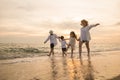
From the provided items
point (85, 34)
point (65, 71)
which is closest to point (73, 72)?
point (65, 71)

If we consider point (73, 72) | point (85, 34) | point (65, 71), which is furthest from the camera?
point (85, 34)

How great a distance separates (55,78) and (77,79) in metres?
0.84

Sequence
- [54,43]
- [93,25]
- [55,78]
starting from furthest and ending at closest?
[54,43]
[93,25]
[55,78]

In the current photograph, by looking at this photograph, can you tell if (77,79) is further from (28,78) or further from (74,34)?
(74,34)

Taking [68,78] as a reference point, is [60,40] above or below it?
above

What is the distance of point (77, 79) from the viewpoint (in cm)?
724

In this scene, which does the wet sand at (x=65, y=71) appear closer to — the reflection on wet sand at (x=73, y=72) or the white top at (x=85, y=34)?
the reflection on wet sand at (x=73, y=72)

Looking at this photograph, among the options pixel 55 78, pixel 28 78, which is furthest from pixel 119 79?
pixel 28 78

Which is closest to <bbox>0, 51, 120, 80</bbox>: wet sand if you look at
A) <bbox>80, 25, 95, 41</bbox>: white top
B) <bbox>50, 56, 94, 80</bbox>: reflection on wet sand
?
<bbox>50, 56, 94, 80</bbox>: reflection on wet sand

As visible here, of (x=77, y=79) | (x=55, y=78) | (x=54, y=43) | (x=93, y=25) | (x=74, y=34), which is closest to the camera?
(x=77, y=79)

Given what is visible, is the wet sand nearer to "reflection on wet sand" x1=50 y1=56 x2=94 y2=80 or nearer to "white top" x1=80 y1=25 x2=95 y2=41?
"reflection on wet sand" x1=50 y1=56 x2=94 y2=80

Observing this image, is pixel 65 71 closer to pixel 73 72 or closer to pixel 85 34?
pixel 73 72

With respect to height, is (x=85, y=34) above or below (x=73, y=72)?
above

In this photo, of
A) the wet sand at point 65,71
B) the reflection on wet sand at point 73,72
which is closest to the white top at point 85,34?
the wet sand at point 65,71
